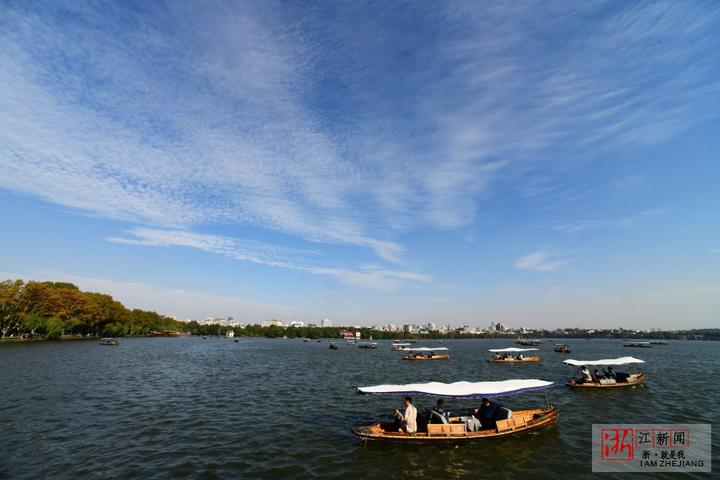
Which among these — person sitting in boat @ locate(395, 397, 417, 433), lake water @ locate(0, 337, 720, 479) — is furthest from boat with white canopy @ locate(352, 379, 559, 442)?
lake water @ locate(0, 337, 720, 479)

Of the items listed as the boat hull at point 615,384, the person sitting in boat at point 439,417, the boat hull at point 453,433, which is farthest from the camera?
the boat hull at point 615,384

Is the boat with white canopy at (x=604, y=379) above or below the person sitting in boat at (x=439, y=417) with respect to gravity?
below

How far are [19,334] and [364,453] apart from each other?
449ft

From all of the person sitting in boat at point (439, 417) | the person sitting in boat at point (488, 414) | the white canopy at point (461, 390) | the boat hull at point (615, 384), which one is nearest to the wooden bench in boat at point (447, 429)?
the person sitting in boat at point (439, 417)

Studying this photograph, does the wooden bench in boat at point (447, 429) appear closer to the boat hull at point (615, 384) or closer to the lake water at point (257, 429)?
the lake water at point (257, 429)

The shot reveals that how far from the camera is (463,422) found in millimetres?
21016

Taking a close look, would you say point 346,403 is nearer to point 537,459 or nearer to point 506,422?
point 506,422

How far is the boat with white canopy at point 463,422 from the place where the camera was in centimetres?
1995

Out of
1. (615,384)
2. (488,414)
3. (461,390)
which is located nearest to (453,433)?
(461,390)

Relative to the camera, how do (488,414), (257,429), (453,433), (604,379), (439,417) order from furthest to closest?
(604,379) < (257,429) < (488,414) < (439,417) < (453,433)

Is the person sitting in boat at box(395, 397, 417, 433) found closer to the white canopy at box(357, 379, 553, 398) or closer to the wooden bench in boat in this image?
the wooden bench in boat

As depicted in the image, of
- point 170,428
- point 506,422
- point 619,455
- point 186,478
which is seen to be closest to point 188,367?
point 170,428

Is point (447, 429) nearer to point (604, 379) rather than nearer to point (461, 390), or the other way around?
point (461, 390)

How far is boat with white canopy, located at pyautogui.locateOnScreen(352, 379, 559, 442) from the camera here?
1995 centimetres
